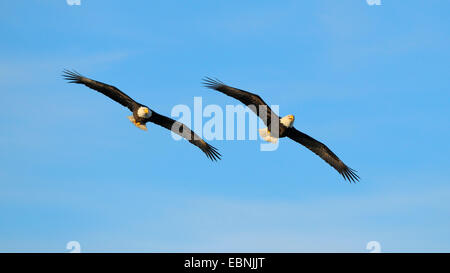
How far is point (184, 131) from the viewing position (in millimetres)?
24672

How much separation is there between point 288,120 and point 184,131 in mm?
3889

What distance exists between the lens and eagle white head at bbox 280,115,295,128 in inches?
890

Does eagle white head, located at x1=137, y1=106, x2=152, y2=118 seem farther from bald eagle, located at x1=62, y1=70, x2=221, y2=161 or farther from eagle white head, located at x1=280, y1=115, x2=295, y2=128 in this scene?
eagle white head, located at x1=280, y1=115, x2=295, y2=128

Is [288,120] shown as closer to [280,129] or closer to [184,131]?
[280,129]

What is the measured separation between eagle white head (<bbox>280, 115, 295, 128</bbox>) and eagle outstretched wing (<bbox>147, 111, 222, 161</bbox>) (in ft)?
9.56

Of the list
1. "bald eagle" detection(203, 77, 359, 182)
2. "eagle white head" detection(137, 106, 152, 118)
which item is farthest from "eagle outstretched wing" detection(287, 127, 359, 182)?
"eagle white head" detection(137, 106, 152, 118)

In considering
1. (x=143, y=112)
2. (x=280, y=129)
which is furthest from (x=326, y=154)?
(x=143, y=112)

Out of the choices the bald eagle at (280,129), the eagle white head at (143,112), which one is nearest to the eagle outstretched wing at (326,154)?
the bald eagle at (280,129)

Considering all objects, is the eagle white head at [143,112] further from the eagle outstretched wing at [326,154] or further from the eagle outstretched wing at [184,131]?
the eagle outstretched wing at [326,154]

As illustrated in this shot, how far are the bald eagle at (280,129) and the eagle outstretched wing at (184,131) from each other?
2.40 m

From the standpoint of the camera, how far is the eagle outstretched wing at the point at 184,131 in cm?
2408
